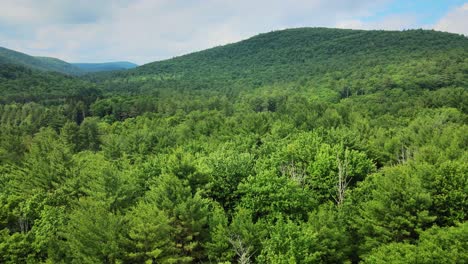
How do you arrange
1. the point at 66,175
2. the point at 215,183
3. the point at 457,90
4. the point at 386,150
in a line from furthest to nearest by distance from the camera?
the point at 457,90 → the point at 386,150 → the point at 66,175 → the point at 215,183

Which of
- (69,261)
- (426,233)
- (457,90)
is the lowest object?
(69,261)

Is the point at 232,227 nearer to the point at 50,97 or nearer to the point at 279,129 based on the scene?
the point at 279,129

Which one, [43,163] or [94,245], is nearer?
[94,245]

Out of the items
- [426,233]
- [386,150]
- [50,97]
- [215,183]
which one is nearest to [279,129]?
[386,150]

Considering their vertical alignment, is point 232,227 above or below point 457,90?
below

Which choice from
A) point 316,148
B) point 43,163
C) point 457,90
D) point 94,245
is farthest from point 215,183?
point 457,90

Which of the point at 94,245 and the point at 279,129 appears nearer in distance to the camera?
the point at 94,245

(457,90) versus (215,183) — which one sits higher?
(457,90)

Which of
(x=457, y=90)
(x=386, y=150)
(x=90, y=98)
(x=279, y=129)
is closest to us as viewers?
(x=386, y=150)

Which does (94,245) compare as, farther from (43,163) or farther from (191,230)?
(43,163)
